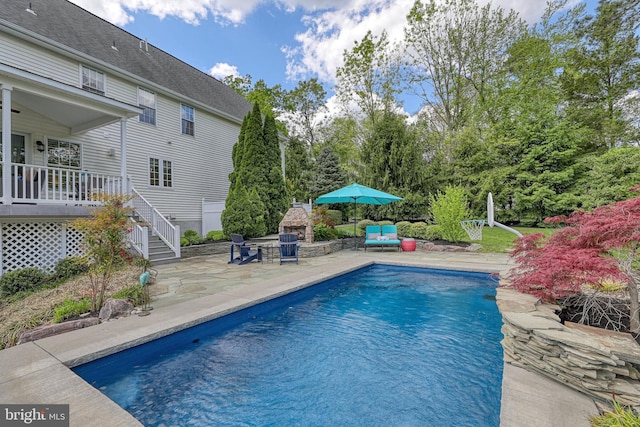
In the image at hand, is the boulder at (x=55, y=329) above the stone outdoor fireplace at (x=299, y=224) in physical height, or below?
below

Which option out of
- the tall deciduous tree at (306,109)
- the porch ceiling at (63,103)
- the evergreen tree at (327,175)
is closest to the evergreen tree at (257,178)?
the porch ceiling at (63,103)

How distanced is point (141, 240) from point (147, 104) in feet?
21.8

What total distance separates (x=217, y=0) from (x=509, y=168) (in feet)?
55.0

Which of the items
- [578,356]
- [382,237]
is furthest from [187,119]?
[578,356]

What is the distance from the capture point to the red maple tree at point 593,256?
322cm

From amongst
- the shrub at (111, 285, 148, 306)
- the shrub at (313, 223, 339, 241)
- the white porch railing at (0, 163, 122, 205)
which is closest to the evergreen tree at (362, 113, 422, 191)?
the shrub at (313, 223, 339, 241)

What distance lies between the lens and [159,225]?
32.5 ft

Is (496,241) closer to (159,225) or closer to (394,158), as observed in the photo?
(394,158)

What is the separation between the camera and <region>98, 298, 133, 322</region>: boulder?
4289 mm

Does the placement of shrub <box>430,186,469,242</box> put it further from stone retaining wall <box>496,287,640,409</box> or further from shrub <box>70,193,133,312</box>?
shrub <box>70,193,133,312</box>

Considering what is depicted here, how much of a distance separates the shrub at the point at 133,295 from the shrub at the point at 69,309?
15.7 inches

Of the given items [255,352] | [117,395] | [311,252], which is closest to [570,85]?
[311,252]

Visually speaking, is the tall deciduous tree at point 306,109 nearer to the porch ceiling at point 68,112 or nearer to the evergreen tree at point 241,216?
the evergreen tree at point 241,216

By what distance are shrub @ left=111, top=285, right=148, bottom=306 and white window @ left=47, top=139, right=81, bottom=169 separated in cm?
692
